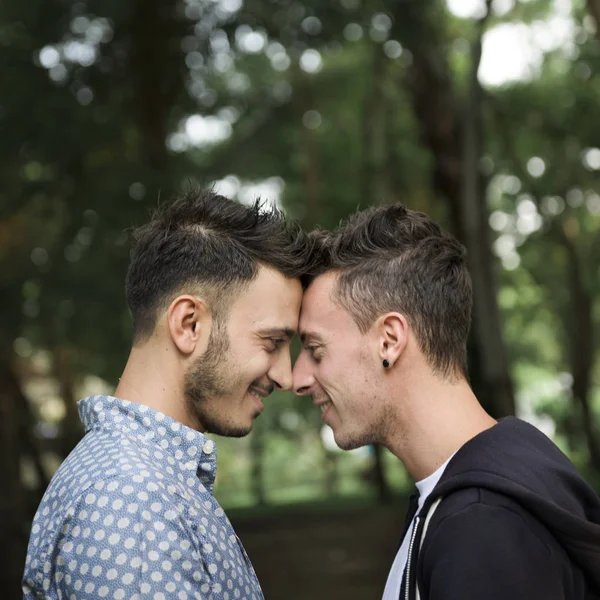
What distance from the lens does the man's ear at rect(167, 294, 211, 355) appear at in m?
2.25

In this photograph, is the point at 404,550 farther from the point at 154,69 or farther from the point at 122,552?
the point at 154,69

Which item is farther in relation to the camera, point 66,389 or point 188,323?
point 66,389

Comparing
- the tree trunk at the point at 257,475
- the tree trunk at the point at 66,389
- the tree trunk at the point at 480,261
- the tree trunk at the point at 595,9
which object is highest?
the tree trunk at the point at 595,9

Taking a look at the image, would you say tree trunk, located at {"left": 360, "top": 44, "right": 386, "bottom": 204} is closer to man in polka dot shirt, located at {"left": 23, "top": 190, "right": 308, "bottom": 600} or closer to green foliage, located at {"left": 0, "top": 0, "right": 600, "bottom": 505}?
green foliage, located at {"left": 0, "top": 0, "right": 600, "bottom": 505}

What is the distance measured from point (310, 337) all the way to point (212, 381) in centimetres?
31

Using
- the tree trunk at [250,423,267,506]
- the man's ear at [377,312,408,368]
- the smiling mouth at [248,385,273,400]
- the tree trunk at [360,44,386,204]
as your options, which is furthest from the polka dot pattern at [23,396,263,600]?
the tree trunk at [250,423,267,506]

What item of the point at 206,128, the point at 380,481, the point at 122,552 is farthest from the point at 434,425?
the point at 206,128

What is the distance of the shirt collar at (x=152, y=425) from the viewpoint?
2102mm

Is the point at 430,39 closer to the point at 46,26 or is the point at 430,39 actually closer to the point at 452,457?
the point at 46,26

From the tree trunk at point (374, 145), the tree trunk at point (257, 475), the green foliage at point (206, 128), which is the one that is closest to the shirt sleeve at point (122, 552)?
the green foliage at point (206, 128)

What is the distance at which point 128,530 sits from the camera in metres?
1.78

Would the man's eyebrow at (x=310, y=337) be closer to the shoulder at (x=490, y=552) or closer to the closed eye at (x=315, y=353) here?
the closed eye at (x=315, y=353)

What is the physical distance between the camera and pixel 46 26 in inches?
314

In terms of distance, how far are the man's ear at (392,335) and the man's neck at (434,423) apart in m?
0.10
